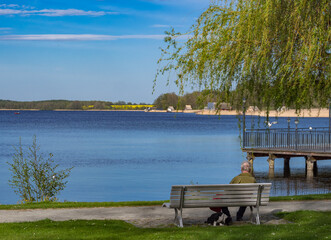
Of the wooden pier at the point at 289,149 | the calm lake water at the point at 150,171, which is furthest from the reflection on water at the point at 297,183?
the wooden pier at the point at 289,149

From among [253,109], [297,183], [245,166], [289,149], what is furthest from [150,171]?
[245,166]

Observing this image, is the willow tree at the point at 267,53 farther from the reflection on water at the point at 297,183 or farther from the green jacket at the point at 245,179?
the reflection on water at the point at 297,183

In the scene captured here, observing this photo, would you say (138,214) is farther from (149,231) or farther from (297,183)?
(297,183)

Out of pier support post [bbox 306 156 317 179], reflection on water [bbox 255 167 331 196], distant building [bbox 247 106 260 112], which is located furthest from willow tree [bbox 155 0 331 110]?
pier support post [bbox 306 156 317 179]

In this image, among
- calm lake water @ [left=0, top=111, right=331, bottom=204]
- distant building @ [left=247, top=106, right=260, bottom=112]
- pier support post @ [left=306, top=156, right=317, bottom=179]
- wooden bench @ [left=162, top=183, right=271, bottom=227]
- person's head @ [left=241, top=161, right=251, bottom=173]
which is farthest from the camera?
pier support post @ [left=306, top=156, right=317, bottom=179]

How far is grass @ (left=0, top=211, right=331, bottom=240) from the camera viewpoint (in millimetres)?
8938

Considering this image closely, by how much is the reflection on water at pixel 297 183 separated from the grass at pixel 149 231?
1542cm

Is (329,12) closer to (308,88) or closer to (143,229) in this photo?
(308,88)

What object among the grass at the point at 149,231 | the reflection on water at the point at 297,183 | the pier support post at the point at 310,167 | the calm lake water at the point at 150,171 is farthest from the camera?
the pier support post at the point at 310,167

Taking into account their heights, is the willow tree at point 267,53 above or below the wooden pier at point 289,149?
above

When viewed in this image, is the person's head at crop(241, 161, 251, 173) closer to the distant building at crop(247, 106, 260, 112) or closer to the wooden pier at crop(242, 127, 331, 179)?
the distant building at crop(247, 106, 260, 112)

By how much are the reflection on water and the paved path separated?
12.6m

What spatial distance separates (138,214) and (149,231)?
2.35 metres

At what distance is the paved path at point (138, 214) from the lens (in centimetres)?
1104
